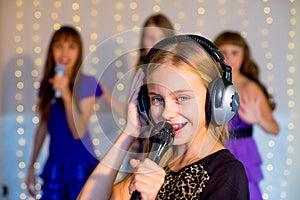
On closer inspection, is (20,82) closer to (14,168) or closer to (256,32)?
(14,168)

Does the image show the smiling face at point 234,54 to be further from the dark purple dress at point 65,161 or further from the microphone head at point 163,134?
the microphone head at point 163,134

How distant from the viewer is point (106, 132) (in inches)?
31.1

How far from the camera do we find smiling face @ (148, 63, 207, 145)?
76cm

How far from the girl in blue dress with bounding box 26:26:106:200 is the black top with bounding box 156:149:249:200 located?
1.47m

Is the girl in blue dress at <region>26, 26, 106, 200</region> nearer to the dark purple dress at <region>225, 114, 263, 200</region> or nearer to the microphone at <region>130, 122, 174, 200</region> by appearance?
the dark purple dress at <region>225, 114, 263, 200</region>

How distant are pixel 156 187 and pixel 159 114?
11 centimetres

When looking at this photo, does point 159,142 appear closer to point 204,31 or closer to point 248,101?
point 248,101

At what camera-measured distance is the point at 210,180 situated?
796mm

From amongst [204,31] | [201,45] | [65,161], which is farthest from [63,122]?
[201,45]

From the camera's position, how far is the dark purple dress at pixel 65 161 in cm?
235

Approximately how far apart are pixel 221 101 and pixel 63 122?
165 cm

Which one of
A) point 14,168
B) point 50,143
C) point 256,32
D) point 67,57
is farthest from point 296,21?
point 14,168

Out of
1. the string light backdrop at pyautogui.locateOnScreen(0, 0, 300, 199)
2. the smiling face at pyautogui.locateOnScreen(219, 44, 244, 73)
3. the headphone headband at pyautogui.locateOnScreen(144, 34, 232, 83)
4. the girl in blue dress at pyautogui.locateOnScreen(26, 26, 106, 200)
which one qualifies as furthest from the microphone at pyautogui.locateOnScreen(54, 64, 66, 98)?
the headphone headband at pyautogui.locateOnScreen(144, 34, 232, 83)

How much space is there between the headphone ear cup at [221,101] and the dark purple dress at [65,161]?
1.51 m
